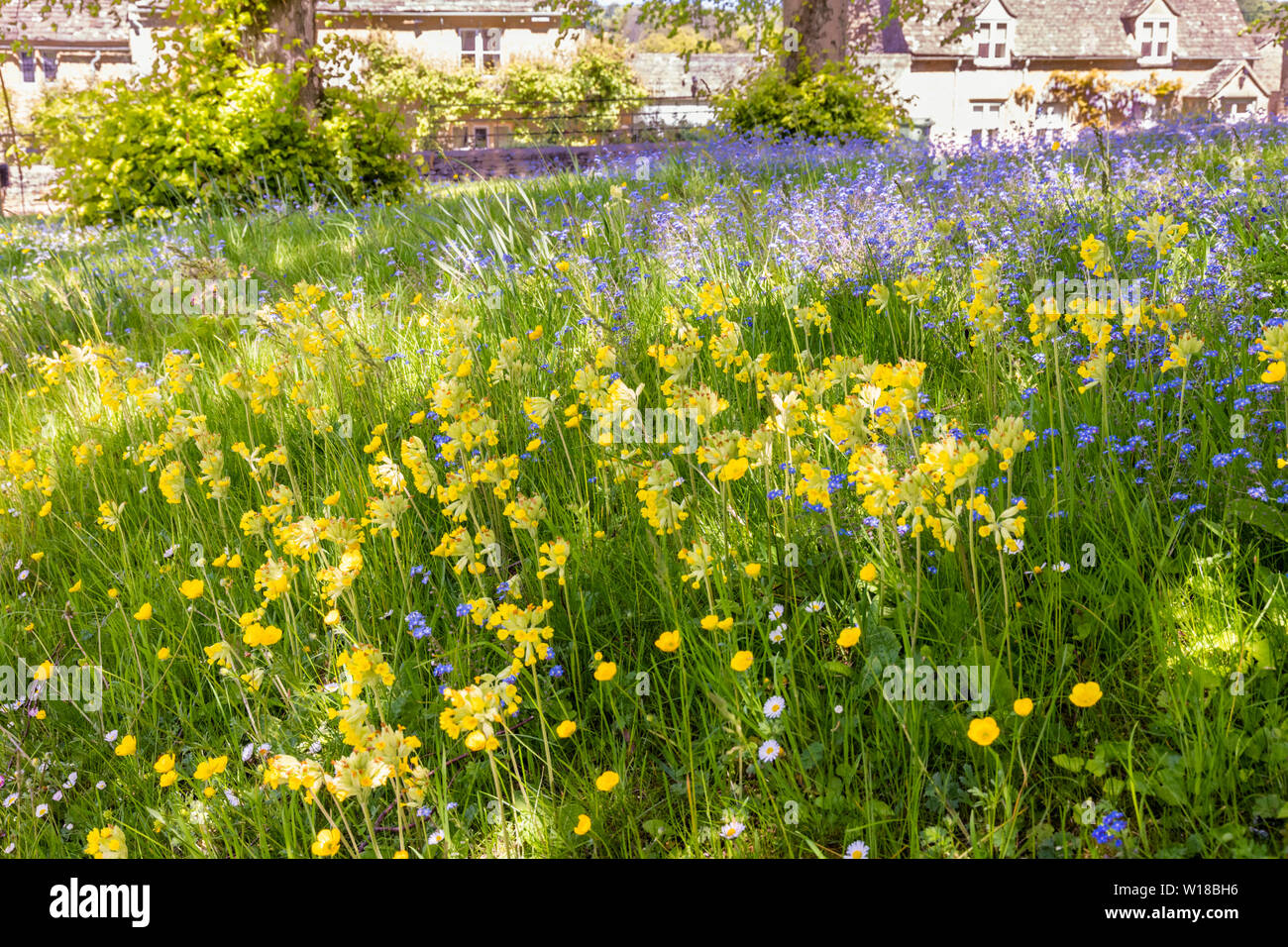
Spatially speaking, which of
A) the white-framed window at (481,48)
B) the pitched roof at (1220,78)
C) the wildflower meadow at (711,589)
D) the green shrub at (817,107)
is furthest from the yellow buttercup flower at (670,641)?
the pitched roof at (1220,78)

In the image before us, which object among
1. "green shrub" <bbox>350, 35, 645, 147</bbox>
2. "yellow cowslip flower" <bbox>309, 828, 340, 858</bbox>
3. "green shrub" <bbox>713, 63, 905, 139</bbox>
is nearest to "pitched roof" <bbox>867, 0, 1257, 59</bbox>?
"green shrub" <bbox>350, 35, 645, 147</bbox>

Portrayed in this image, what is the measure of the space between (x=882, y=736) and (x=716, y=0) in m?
17.9

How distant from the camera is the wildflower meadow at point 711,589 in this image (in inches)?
65.1

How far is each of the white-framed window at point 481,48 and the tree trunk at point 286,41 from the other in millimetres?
26077

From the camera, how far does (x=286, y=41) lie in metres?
11.2

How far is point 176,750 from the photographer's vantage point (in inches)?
86.6

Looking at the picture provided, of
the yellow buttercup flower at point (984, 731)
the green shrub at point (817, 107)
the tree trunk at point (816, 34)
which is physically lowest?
the yellow buttercup flower at point (984, 731)

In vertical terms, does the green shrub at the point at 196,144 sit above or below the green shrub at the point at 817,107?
below

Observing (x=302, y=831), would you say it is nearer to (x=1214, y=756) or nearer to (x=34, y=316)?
(x=1214, y=756)

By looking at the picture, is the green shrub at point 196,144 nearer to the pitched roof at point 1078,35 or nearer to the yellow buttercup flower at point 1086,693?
the yellow buttercup flower at point 1086,693

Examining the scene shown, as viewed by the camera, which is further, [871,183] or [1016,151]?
[1016,151]

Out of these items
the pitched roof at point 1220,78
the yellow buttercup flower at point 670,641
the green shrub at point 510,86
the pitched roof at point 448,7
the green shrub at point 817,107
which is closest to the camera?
the yellow buttercup flower at point 670,641
